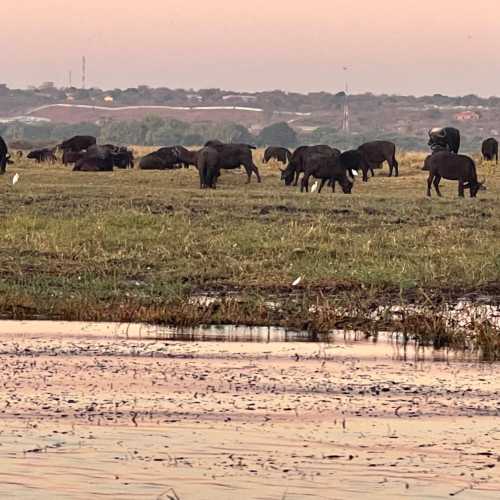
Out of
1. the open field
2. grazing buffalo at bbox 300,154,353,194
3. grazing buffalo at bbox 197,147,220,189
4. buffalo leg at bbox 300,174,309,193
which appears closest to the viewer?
the open field

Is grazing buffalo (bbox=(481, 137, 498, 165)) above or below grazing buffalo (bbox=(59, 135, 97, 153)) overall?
above

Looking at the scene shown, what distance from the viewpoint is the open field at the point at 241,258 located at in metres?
13.0

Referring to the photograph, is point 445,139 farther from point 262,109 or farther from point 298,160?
point 262,109

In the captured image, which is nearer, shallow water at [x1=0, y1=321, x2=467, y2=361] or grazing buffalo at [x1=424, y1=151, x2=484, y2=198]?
shallow water at [x1=0, y1=321, x2=467, y2=361]

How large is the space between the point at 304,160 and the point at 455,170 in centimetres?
448

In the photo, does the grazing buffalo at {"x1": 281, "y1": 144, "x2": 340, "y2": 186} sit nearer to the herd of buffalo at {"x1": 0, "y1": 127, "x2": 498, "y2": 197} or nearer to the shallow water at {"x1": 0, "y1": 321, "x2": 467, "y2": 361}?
the herd of buffalo at {"x1": 0, "y1": 127, "x2": 498, "y2": 197}

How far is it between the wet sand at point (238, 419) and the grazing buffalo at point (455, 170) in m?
16.5

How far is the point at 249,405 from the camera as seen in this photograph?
9.07 m

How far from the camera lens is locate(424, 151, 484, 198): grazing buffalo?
28047 mm

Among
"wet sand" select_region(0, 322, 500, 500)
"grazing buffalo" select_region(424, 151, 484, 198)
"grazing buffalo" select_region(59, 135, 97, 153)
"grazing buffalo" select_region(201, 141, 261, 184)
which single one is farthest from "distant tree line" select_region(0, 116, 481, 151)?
"wet sand" select_region(0, 322, 500, 500)

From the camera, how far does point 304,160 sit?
3175 cm

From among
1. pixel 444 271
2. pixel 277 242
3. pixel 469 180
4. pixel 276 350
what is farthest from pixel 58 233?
pixel 469 180

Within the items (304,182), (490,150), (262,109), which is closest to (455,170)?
(304,182)

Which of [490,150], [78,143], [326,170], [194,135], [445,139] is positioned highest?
[445,139]
